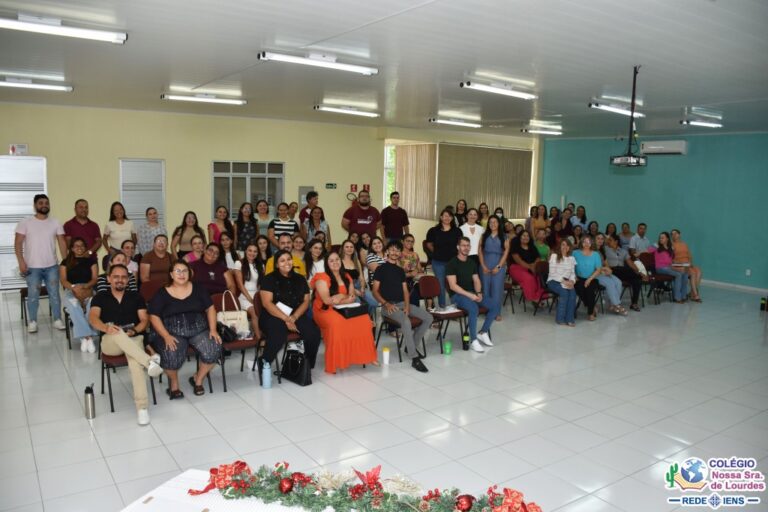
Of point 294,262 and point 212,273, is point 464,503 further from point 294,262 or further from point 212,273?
point 294,262

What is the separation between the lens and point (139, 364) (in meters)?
5.36

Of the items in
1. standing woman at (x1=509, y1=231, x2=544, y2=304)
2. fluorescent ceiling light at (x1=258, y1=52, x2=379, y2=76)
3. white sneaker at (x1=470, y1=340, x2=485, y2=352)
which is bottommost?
white sneaker at (x1=470, y1=340, x2=485, y2=352)

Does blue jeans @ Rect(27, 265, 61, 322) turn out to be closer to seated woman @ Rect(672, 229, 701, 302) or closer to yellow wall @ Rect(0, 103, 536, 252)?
yellow wall @ Rect(0, 103, 536, 252)

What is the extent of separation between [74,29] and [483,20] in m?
3.34

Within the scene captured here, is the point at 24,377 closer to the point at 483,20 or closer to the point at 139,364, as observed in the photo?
the point at 139,364

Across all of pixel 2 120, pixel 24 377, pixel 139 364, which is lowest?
pixel 24 377

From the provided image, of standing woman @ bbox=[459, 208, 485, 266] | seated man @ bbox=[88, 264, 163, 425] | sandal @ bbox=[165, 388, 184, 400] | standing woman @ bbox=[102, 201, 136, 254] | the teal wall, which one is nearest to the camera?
seated man @ bbox=[88, 264, 163, 425]

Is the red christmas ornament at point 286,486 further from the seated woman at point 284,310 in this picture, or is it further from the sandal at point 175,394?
the seated woman at point 284,310

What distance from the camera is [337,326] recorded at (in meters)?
6.52

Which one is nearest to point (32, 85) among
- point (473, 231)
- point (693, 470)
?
point (473, 231)

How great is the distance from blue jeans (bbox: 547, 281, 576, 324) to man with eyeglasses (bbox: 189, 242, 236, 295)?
4916 mm

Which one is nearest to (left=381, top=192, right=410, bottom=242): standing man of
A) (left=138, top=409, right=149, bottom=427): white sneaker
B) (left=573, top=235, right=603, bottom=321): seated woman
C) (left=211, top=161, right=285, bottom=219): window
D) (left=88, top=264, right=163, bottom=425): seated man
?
(left=573, top=235, right=603, bottom=321): seated woman

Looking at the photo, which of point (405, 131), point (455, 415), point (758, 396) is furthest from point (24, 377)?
point (405, 131)

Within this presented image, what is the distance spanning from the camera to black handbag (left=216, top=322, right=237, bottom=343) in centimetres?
609
